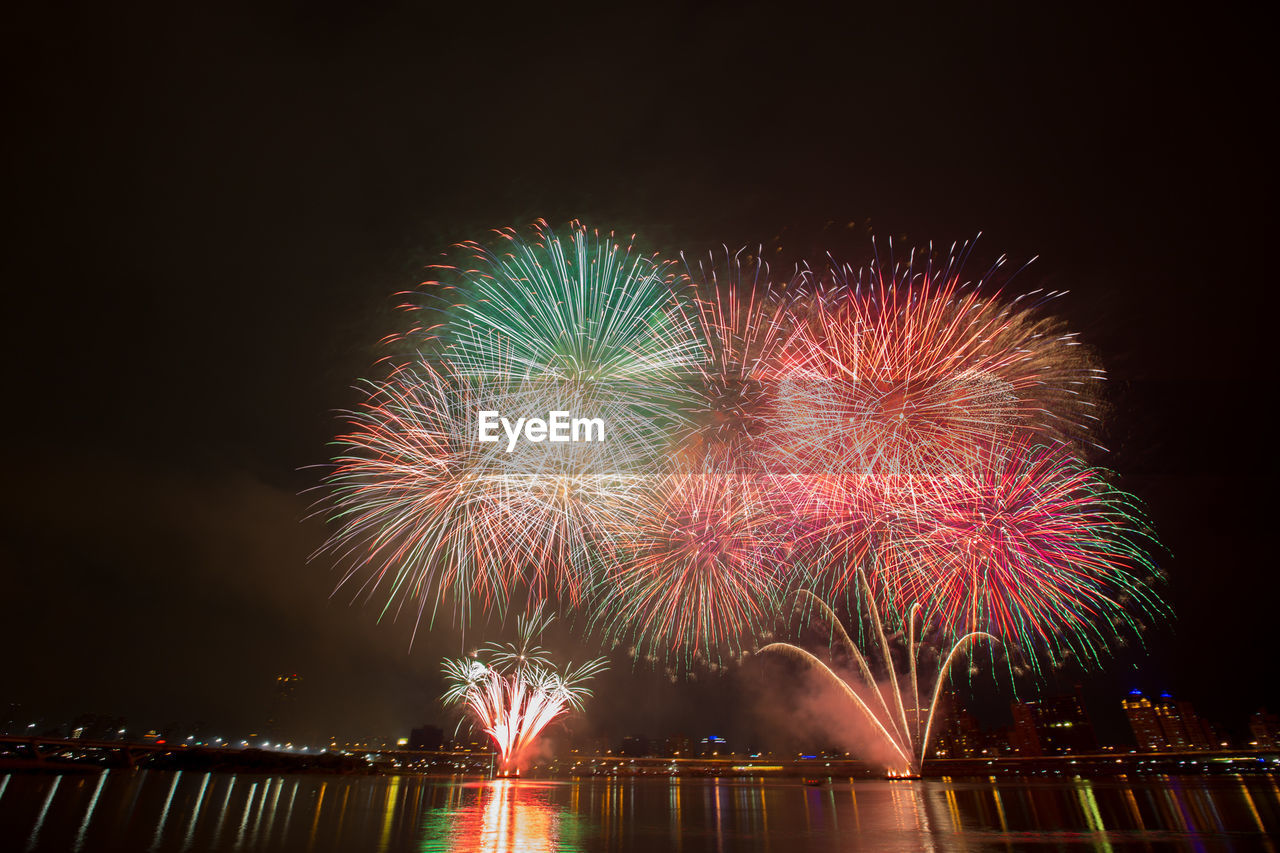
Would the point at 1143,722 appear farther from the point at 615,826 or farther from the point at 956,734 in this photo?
the point at 615,826

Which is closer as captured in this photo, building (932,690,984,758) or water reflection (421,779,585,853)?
water reflection (421,779,585,853)

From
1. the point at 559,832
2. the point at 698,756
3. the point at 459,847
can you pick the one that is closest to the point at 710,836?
the point at 559,832

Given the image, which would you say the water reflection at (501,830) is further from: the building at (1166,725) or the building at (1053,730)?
the building at (1166,725)

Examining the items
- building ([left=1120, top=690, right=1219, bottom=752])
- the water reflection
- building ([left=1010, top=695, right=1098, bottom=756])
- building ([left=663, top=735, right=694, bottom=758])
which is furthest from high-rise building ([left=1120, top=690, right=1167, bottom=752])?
the water reflection

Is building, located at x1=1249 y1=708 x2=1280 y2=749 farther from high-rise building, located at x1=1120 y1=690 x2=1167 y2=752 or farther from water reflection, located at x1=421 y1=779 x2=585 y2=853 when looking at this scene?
water reflection, located at x1=421 y1=779 x2=585 y2=853

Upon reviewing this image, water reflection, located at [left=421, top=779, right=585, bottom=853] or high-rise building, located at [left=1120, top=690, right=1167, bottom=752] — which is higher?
high-rise building, located at [left=1120, top=690, right=1167, bottom=752]

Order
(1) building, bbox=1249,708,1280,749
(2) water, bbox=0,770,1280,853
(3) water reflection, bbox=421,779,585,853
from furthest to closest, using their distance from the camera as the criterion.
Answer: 1. (1) building, bbox=1249,708,1280,749
2. (2) water, bbox=0,770,1280,853
3. (3) water reflection, bbox=421,779,585,853

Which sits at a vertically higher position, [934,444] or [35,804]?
[934,444]

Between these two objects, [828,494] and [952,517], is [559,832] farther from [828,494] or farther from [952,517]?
[952,517]
